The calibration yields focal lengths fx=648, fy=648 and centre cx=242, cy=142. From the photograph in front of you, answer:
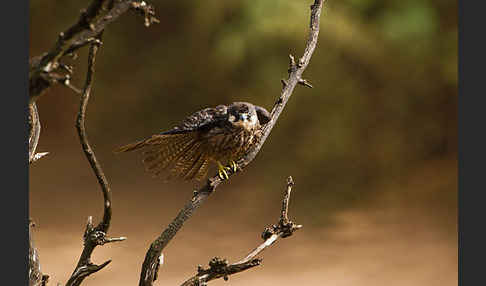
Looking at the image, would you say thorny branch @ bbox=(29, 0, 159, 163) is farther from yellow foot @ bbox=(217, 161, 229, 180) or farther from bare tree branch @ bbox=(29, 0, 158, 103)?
yellow foot @ bbox=(217, 161, 229, 180)

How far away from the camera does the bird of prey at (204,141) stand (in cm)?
179

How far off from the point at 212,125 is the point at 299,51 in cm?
102

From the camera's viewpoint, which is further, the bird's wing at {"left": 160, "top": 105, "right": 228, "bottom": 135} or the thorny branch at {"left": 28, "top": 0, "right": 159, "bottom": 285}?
the bird's wing at {"left": 160, "top": 105, "right": 228, "bottom": 135}

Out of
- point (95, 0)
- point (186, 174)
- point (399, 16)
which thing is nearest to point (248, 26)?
point (399, 16)

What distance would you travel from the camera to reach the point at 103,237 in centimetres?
171

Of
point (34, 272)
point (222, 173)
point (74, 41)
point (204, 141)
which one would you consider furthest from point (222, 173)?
point (74, 41)

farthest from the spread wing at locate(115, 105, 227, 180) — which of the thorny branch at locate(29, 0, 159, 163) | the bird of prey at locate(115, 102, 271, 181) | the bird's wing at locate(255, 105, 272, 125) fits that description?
the thorny branch at locate(29, 0, 159, 163)

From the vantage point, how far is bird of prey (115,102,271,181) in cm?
179

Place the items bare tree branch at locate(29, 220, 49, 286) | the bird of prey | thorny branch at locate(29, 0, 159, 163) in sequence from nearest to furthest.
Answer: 1. thorny branch at locate(29, 0, 159, 163)
2. bare tree branch at locate(29, 220, 49, 286)
3. the bird of prey

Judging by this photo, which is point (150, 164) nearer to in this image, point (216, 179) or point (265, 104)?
point (216, 179)

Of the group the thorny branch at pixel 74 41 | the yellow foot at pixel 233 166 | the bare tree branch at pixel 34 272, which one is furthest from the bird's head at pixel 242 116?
the bare tree branch at pixel 34 272

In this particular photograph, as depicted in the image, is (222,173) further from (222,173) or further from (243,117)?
(243,117)

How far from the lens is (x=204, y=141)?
1848 millimetres

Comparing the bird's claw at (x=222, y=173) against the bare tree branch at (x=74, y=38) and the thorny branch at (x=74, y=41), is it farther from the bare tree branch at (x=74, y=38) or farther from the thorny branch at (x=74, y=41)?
the bare tree branch at (x=74, y=38)
